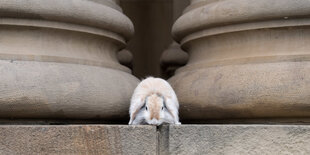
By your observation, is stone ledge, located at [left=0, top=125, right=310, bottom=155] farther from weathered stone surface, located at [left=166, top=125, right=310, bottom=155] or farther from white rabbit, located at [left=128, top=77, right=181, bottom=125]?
white rabbit, located at [left=128, top=77, right=181, bottom=125]

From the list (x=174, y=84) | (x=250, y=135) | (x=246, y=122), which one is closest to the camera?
(x=250, y=135)

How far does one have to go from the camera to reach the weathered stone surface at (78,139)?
3.64 metres

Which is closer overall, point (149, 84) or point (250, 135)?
point (250, 135)

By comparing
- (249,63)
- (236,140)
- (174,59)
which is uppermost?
(174,59)

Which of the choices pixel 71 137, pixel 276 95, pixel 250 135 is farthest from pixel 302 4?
pixel 71 137

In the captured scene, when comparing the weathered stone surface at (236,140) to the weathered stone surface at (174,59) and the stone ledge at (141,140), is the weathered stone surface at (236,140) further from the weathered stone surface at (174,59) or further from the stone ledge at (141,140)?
the weathered stone surface at (174,59)

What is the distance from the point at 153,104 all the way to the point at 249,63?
927mm

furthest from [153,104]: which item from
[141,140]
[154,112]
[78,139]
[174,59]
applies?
[174,59]

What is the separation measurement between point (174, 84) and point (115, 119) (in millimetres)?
757

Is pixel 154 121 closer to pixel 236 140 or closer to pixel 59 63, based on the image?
pixel 236 140

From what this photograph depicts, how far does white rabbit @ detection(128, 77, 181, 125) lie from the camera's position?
431 centimetres

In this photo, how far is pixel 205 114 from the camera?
465 cm

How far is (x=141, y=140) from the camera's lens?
3.64 metres

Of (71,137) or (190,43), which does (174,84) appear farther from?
(71,137)
